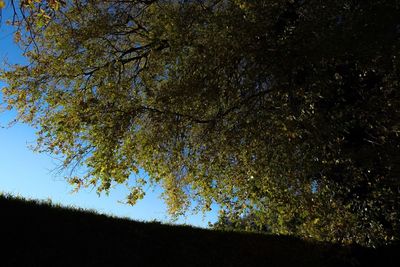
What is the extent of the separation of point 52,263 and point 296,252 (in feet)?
26.4

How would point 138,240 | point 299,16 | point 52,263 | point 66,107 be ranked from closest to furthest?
1. point 52,263
2. point 138,240
3. point 299,16
4. point 66,107

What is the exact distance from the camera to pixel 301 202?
13.8 metres

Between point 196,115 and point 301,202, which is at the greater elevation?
point 196,115

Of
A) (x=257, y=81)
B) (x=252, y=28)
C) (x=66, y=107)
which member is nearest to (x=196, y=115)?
(x=257, y=81)

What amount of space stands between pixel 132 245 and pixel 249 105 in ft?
18.6

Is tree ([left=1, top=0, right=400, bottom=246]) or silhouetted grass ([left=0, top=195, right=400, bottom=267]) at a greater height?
tree ([left=1, top=0, right=400, bottom=246])

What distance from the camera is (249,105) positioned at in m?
14.4

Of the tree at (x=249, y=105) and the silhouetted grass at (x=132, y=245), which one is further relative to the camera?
the tree at (x=249, y=105)

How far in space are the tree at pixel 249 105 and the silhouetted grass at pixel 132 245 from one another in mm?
1188

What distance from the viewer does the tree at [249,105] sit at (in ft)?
40.1

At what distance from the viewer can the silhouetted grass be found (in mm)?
10242

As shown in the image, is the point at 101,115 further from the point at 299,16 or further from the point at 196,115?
the point at 299,16

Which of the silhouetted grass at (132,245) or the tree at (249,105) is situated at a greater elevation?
the tree at (249,105)

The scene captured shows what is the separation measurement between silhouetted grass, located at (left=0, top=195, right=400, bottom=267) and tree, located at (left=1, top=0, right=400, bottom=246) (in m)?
1.19
